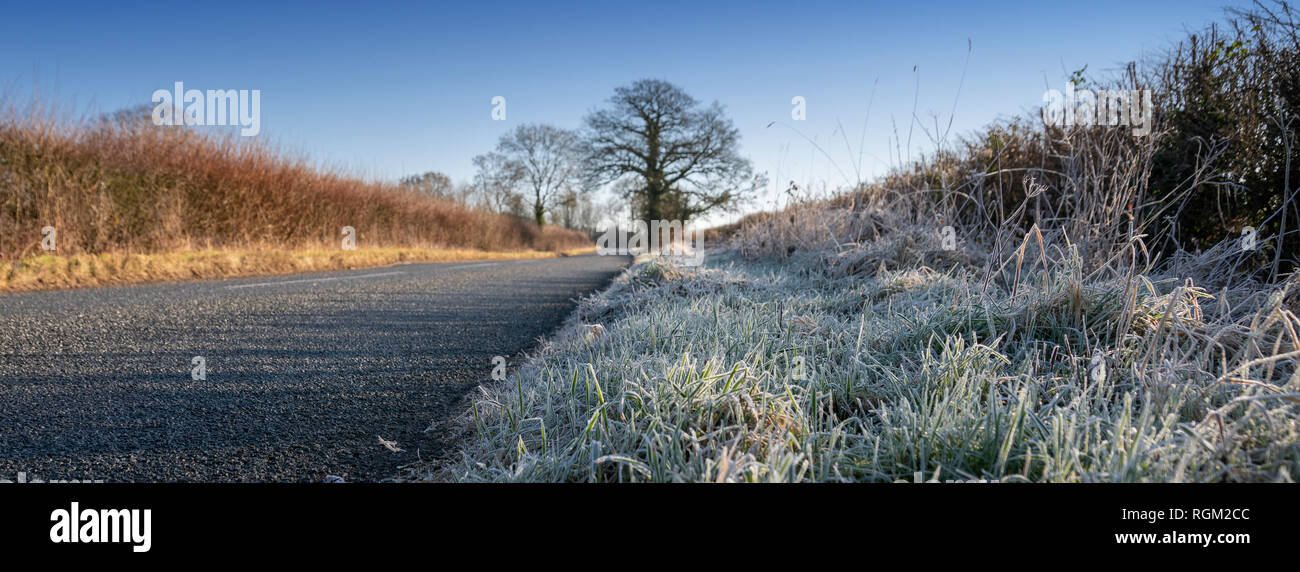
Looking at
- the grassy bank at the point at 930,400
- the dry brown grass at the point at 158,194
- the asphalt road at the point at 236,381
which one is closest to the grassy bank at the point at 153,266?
the dry brown grass at the point at 158,194

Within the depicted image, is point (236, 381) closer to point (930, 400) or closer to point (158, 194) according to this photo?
point (930, 400)

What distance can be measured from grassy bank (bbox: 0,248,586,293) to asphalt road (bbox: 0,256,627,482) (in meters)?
1.84

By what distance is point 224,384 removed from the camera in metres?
2.32

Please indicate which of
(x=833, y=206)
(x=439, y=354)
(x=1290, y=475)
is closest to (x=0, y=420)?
(x=439, y=354)

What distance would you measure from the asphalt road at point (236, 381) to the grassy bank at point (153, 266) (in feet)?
6.04

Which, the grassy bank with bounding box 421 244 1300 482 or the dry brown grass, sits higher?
the dry brown grass

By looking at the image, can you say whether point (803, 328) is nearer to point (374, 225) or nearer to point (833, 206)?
point (833, 206)

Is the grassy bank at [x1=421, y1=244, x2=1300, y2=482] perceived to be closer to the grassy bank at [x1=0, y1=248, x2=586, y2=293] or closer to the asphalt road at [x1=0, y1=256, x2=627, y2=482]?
the asphalt road at [x1=0, y1=256, x2=627, y2=482]

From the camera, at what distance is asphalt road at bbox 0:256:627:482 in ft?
5.32

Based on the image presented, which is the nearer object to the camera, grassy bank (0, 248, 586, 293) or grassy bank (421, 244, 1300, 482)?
grassy bank (421, 244, 1300, 482)

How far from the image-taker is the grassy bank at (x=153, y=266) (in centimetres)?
611

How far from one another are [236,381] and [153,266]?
7.16 m

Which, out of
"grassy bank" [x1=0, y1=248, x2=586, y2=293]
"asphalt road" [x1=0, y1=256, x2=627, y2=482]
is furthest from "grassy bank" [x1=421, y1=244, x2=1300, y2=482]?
"grassy bank" [x1=0, y1=248, x2=586, y2=293]

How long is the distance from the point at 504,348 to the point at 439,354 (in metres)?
0.39
